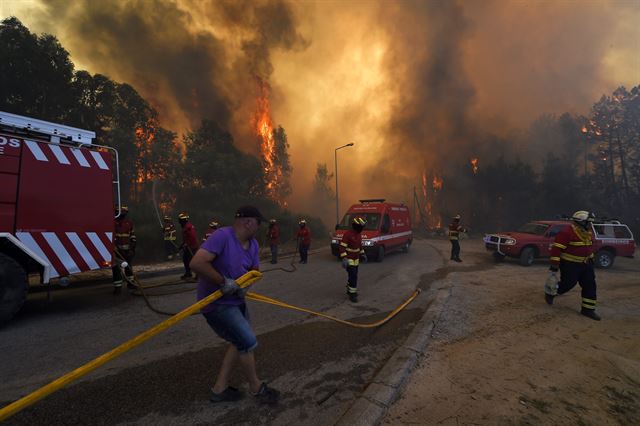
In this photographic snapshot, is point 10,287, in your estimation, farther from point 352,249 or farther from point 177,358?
point 352,249

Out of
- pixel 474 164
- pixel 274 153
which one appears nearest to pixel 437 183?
pixel 474 164

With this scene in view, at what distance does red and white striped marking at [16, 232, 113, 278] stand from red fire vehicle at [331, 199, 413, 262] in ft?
25.9

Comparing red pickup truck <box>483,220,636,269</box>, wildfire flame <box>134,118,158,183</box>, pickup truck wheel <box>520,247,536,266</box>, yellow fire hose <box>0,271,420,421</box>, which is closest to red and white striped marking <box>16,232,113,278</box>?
yellow fire hose <box>0,271,420,421</box>

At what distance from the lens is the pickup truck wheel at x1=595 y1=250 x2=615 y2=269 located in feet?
38.1

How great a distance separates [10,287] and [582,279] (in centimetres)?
984

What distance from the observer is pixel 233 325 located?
268cm

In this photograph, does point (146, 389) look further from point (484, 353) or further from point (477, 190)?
point (477, 190)

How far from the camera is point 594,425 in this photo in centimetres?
264

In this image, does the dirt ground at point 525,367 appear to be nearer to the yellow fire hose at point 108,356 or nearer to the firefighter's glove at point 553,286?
the firefighter's glove at point 553,286

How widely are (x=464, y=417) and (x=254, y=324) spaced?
10.9ft

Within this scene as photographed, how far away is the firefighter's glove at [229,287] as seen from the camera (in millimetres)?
2531

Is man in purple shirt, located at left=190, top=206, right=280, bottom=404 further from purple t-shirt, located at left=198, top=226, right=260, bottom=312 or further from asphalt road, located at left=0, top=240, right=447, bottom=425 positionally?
asphalt road, located at left=0, top=240, right=447, bottom=425

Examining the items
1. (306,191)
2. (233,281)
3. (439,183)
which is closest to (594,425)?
(233,281)

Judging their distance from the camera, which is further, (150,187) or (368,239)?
(150,187)
